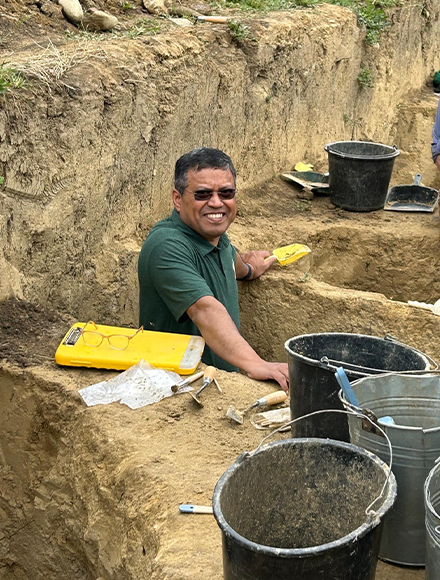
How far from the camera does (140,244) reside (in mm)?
5793

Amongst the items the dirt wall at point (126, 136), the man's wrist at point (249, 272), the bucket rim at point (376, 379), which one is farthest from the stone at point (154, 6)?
the bucket rim at point (376, 379)

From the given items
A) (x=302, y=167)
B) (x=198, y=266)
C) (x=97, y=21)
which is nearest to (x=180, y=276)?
(x=198, y=266)

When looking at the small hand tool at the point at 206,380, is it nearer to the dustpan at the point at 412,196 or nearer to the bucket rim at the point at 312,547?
the bucket rim at the point at 312,547

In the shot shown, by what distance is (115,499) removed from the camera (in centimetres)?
350

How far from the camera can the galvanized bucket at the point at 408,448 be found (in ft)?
9.20

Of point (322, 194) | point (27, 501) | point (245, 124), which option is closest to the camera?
point (27, 501)

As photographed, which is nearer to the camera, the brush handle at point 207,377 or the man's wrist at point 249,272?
the brush handle at point 207,377

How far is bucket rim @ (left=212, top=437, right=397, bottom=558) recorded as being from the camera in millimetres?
2375

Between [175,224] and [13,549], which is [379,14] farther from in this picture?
[13,549]

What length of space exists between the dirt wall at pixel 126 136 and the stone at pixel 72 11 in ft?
2.50

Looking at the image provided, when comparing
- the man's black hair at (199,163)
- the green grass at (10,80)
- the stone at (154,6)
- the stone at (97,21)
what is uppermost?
the stone at (154,6)

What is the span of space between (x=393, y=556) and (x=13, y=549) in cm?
221

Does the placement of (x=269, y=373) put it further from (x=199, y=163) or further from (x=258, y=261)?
(x=258, y=261)

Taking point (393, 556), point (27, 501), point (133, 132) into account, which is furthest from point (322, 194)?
point (393, 556)
